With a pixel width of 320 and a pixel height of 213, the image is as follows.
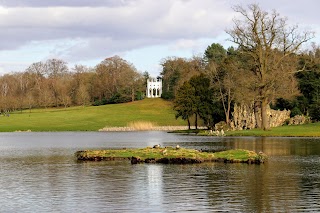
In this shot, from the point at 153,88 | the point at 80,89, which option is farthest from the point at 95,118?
the point at 153,88

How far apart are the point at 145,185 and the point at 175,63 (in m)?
150

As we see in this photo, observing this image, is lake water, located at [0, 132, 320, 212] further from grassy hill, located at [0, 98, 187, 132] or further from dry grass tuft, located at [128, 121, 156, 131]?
grassy hill, located at [0, 98, 187, 132]

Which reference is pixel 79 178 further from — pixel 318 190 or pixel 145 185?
pixel 318 190

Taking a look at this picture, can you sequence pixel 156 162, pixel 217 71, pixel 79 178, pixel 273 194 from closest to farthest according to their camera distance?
pixel 273 194
pixel 79 178
pixel 156 162
pixel 217 71

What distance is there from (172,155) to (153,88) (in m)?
148

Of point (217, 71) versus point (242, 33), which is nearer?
point (242, 33)

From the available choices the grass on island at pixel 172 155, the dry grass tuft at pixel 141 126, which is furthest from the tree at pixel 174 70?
the grass on island at pixel 172 155

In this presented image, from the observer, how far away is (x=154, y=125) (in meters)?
132

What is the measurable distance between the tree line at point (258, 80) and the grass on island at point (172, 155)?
4203cm

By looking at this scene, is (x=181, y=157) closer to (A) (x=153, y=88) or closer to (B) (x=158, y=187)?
(B) (x=158, y=187)

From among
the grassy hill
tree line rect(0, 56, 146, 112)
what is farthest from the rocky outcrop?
tree line rect(0, 56, 146, 112)

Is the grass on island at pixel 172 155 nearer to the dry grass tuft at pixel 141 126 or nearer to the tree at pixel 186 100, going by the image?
the tree at pixel 186 100

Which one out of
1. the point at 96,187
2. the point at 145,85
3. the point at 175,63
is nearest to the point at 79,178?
the point at 96,187

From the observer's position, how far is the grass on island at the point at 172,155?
40531 millimetres
